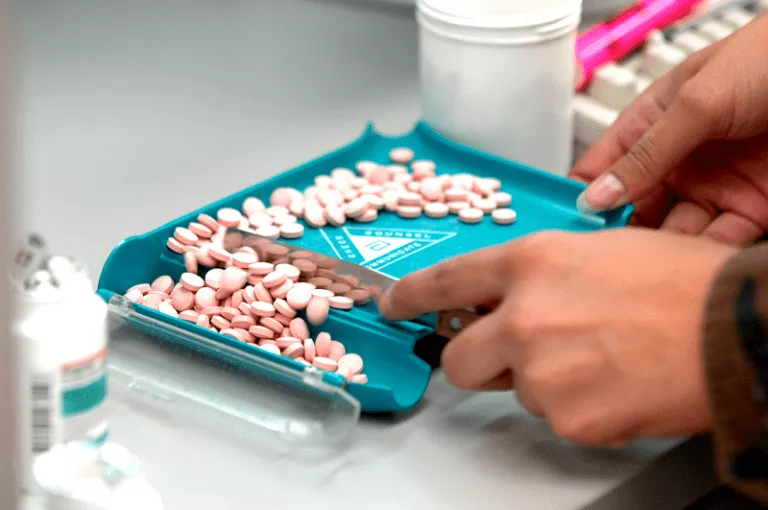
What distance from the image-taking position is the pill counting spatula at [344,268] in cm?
80

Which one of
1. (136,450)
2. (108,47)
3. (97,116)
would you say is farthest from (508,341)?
(108,47)

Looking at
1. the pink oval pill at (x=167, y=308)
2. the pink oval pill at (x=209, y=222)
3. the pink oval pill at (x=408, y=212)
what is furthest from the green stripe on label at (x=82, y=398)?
the pink oval pill at (x=408, y=212)

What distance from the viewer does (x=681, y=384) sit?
2.10ft

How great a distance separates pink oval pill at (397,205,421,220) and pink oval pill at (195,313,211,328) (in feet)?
0.83

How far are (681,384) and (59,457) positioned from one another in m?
0.38

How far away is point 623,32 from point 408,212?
19.1 inches

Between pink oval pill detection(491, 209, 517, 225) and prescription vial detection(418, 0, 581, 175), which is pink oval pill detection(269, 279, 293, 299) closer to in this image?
pink oval pill detection(491, 209, 517, 225)

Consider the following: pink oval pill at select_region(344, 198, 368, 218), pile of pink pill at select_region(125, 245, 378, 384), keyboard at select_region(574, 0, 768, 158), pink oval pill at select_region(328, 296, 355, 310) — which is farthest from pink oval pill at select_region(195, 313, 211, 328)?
keyboard at select_region(574, 0, 768, 158)

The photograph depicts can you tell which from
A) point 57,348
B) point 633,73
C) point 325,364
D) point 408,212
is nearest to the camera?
point 57,348

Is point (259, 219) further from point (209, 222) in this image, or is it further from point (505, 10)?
point (505, 10)

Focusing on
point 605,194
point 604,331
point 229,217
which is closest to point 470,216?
point 605,194

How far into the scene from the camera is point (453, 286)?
0.76 metres

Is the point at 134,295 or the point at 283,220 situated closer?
the point at 134,295

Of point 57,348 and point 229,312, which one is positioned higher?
point 57,348
